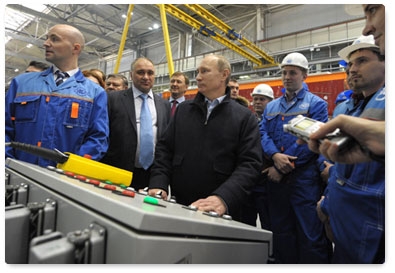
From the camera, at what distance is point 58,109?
4.27 feet

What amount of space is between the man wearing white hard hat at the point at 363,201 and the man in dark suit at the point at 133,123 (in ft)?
3.79

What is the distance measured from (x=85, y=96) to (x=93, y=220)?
1047 millimetres

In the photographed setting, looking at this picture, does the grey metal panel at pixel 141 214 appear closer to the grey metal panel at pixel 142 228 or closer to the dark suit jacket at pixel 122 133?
the grey metal panel at pixel 142 228

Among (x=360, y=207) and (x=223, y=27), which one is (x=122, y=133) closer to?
(x=360, y=207)

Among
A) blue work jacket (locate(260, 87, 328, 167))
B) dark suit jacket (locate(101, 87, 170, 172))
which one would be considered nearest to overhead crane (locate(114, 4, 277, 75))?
dark suit jacket (locate(101, 87, 170, 172))

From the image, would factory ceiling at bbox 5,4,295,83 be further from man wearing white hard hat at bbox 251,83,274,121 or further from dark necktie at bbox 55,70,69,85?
dark necktie at bbox 55,70,69,85

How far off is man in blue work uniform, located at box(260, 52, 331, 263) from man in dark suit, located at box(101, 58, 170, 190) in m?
0.86

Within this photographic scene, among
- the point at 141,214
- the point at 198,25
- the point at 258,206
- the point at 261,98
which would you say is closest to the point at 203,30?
the point at 198,25

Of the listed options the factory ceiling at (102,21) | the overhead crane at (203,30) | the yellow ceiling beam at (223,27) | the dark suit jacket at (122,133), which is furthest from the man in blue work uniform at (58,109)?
the factory ceiling at (102,21)

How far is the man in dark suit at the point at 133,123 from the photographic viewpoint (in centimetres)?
165

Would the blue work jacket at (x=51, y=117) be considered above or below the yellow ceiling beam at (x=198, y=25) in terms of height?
below

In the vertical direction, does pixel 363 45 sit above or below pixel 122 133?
above

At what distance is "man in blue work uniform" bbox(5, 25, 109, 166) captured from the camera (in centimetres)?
128

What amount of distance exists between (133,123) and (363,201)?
1.34 m
